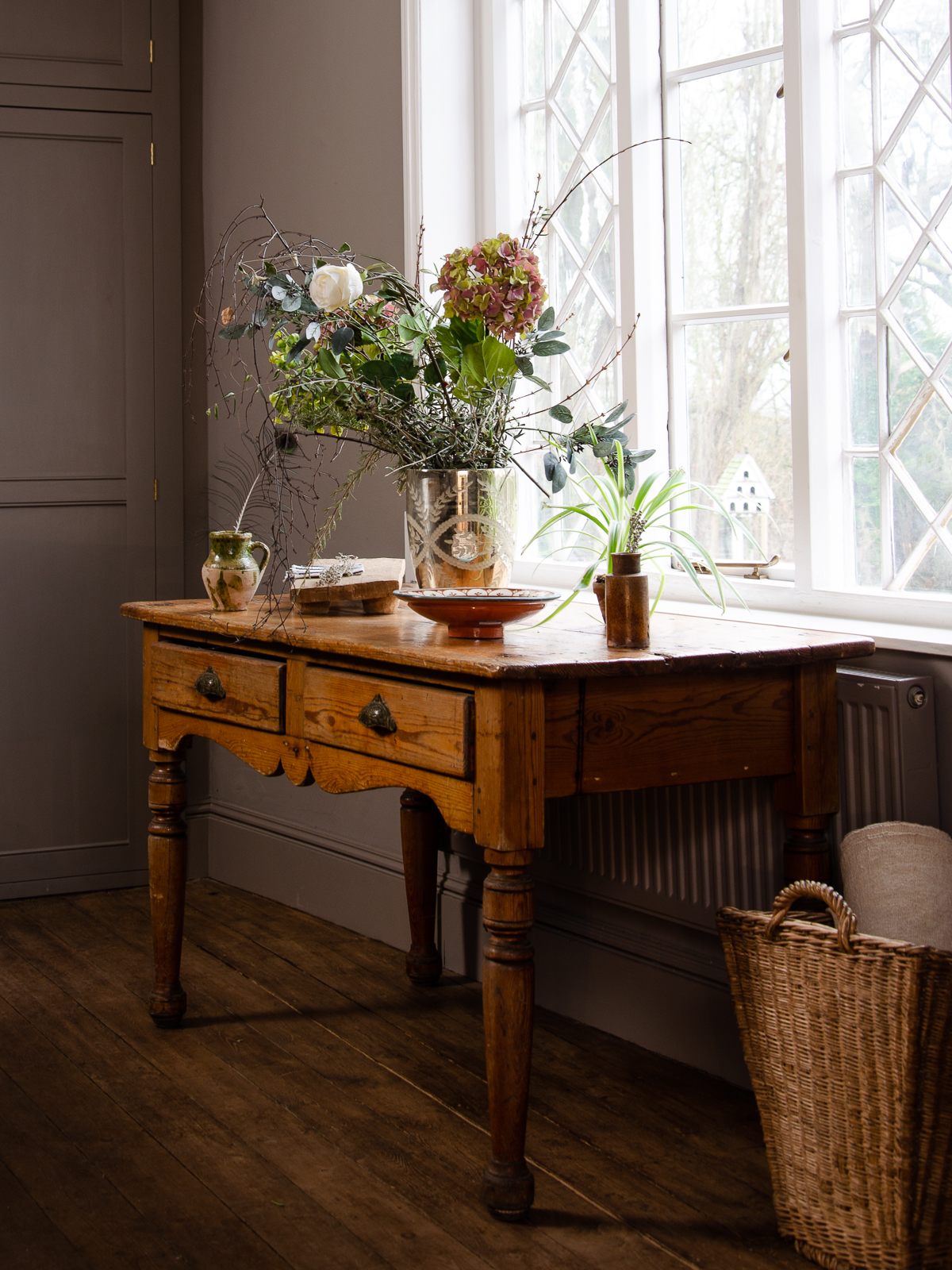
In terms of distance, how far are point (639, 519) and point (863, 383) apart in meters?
0.56

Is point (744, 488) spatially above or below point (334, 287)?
below

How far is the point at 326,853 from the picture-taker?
11.5 ft

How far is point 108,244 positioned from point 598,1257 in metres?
2.95

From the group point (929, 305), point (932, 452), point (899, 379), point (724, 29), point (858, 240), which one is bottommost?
point (932, 452)

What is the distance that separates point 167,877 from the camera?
2697 millimetres

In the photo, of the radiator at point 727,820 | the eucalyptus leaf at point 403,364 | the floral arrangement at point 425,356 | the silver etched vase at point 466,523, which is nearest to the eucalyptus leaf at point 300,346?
the floral arrangement at point 425,356

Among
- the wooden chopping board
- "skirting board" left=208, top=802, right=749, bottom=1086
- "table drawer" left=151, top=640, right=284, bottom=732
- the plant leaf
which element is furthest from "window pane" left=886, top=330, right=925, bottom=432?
"table drawer" left=151, top=640, right=284, bottom=732

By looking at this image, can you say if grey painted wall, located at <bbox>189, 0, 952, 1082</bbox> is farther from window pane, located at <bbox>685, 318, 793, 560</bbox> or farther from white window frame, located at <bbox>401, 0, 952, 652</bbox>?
window pane, located at <bbox>685, 318, 793, 560</bbox>

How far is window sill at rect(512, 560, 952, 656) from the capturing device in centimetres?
215

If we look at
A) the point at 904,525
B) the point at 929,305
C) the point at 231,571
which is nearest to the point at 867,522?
the point at 904,525

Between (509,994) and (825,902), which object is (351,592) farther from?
(825,902)

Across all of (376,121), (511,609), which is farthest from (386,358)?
(376,121)

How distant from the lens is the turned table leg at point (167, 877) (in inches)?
106

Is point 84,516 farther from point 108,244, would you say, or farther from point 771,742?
point 771,742
